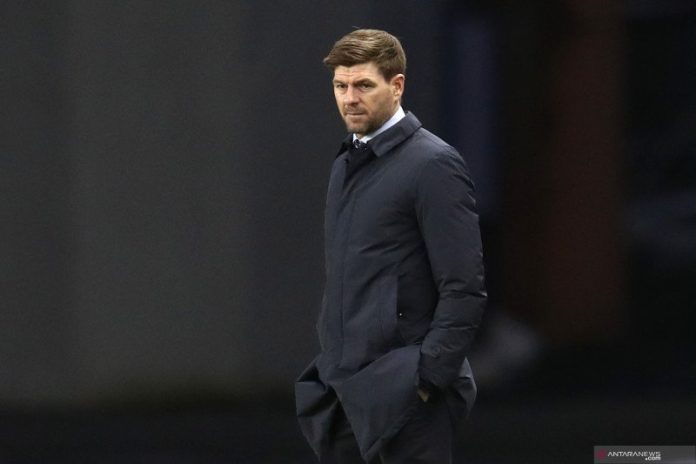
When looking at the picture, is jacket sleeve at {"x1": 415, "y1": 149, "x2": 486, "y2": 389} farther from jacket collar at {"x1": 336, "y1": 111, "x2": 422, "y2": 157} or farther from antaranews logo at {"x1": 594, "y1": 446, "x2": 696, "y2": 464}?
antaranews logo at {"x1": 594, "y1": 446, "x2": 696, "y2": 464}

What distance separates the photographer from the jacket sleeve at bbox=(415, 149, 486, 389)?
3.07m

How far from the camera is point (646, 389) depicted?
488 cm

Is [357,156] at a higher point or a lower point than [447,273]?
higher

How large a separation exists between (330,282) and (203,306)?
1763mm

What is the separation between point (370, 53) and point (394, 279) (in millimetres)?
483

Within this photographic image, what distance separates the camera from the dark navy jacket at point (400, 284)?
3.08 m

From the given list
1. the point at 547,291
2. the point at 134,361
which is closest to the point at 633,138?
the point at 547,291

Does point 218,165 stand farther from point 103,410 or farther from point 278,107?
point 103,410

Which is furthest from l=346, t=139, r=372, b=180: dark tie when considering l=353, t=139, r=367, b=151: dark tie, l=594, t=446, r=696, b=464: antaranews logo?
l=594, t=446, r=696, b=464: antaranews logo

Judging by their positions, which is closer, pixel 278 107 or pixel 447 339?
pixel 447 339

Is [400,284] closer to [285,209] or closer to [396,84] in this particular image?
[396,84]

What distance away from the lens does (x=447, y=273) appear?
3084 millimetres

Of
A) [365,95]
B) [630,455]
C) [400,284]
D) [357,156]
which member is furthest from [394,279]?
[630,455]

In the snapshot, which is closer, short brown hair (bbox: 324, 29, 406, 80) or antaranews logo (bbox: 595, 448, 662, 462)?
short brown hair (bbox: 324, 29, 406, 80)
